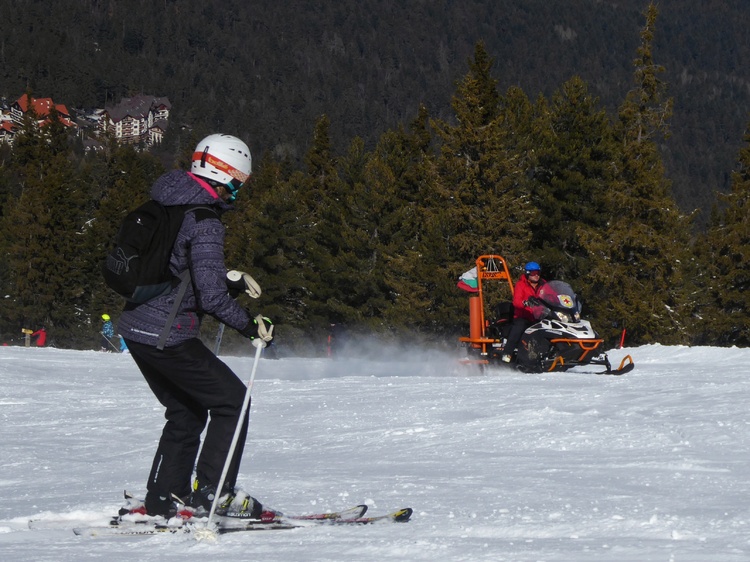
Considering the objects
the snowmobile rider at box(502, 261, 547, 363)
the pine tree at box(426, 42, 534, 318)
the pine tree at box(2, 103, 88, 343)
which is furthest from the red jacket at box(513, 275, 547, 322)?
the pine tree at box(2, 103, 88, 343)

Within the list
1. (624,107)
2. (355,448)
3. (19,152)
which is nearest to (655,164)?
(624,107)

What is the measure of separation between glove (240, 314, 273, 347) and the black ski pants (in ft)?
0.63

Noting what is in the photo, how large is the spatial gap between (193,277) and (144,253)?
Answer: 25 centimetres

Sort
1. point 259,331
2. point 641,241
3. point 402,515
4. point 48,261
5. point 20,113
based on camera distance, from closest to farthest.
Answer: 1. point 259,331
2. point 402,515
3. point 641,241
4. point 48,261
5. point 20,113

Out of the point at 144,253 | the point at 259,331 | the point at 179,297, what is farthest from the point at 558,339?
the point at 144,253

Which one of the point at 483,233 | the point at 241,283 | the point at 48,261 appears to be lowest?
the point at 48,261

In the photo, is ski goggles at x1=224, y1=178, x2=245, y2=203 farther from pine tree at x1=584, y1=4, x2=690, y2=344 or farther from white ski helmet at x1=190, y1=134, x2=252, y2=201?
pine tree at x1=584, y1=4, x2=690, y2=344

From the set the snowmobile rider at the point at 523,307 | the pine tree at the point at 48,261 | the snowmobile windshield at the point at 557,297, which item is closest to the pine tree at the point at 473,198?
the snowmobile rider at the point at 523,307

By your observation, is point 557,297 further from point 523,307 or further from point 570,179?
point 570,179

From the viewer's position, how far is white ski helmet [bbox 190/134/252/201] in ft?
16.5

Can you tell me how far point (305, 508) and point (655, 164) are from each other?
114ft

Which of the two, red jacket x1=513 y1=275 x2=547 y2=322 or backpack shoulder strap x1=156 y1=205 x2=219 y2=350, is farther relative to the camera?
red jacket x1=513 y1=275 x2=547 y2=322

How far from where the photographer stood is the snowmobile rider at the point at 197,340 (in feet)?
15.7

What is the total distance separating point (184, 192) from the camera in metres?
4.86
